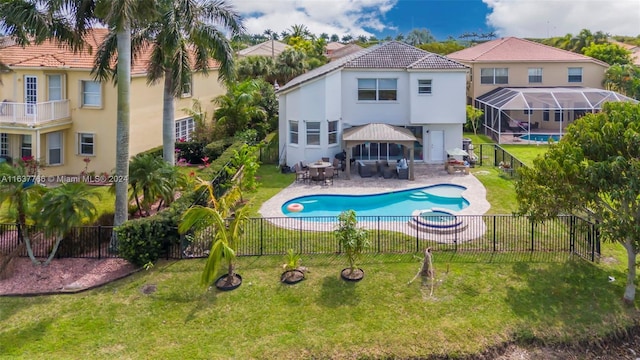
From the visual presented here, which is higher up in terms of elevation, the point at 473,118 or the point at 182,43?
the point at 182,43

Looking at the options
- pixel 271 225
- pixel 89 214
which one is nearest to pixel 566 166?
pixel 271 225

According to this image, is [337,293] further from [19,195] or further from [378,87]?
[378,87]

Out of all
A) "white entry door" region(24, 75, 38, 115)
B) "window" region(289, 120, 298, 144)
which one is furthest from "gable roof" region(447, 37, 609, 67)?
"white entry door" region(24, 75, 38, 115)

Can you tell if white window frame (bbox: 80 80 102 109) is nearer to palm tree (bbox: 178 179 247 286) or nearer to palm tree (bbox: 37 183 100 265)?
palm tree (bbox: 37 183 100 265)

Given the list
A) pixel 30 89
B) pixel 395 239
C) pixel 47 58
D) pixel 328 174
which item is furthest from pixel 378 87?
pixel 30 89

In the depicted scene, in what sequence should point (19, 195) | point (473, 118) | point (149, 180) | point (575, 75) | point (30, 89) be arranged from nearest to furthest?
point (19, 195), point (149, 180), point (30, 89), point (473, 118), point (575, 75)

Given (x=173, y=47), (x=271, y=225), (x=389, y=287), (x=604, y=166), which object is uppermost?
(x=173, y=47)

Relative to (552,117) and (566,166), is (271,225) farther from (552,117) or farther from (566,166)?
(552,117)
